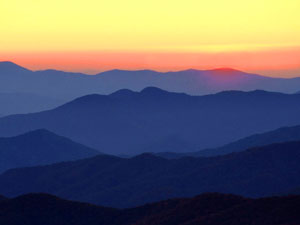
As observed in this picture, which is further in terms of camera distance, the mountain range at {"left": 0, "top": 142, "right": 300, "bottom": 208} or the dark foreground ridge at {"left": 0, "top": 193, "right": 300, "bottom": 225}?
the mountain range at {"left": 0, "top": 142, "right": 300, "bottom": 208}

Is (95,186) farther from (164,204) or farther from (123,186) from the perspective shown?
(164,204)

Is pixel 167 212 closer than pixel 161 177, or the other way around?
pixel 167 212

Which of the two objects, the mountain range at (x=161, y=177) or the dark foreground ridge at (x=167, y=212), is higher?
the dark foreground ridge at (x=167, y=212)

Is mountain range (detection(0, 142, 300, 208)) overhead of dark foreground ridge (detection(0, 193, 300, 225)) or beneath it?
beneath

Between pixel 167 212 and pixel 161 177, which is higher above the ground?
pixel 167 212
